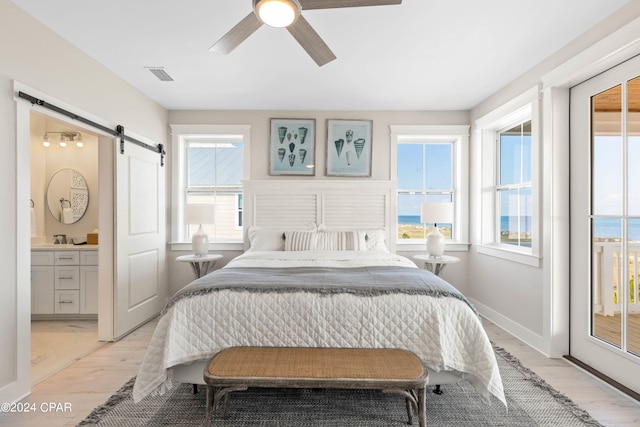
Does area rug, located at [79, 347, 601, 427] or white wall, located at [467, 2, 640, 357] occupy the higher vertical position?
white wall, located at [467, 2, 640, 357]

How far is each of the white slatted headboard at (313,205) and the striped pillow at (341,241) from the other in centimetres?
42

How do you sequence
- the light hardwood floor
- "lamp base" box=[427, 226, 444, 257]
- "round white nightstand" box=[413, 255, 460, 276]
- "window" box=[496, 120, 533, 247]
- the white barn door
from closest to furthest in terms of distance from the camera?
the light hardwood floor < the white barn door < "window" box=[496, 120, 533, 247] < "round white nightstand" box=[413, 255, 460, 276] < "lamp base" box=[427, 226, 444, 257]

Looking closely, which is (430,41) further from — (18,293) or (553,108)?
(18,293)

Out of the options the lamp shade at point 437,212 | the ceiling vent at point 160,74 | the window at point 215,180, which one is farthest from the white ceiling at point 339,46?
the lamp shade at point 437,212

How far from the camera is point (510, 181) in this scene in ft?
12.2

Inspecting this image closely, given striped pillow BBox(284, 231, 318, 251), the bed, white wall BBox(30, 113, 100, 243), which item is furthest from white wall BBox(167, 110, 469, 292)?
the bed

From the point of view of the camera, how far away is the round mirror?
412 centimetres

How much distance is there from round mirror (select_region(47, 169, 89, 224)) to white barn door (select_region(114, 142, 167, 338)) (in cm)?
101

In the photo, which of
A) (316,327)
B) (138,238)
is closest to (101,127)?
(138,238)

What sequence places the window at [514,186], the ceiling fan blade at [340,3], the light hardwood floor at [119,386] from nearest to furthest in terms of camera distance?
the ceiling fan blade at [340,3], the light hardwood floor at [119,386], the window at [514,186]

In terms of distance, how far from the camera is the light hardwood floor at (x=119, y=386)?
1.98 meters

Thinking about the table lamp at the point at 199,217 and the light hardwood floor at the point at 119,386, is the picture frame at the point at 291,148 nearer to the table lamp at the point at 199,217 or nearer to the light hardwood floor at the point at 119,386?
the table lamp at the point at 199,217

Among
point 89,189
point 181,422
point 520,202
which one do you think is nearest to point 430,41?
point 520,202

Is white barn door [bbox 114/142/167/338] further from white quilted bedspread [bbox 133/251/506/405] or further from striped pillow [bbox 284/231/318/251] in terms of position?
white quilted bedspread [bbox 133/251/506/405]
